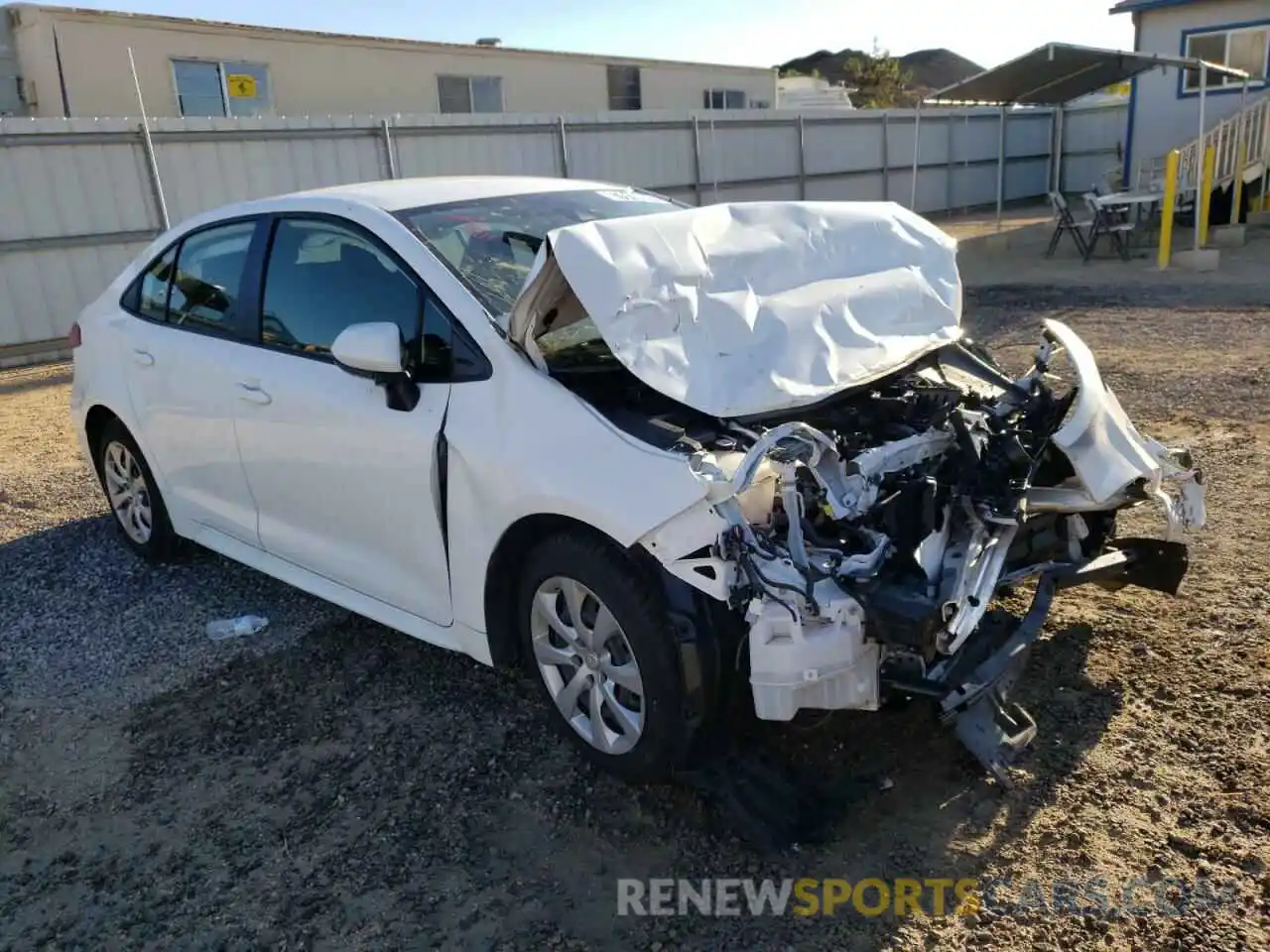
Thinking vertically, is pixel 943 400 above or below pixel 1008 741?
above

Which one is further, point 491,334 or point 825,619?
point 491,334

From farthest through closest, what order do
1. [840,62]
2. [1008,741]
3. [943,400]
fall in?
[840,62]
[943,400]
[1008,741]

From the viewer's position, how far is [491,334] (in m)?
3.29

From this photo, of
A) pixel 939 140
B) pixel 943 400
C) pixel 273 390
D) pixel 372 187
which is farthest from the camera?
pixel 939 140

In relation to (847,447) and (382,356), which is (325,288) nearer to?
(382,356)

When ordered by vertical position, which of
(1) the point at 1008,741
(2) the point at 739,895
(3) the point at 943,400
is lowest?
(2) the point at 739,895

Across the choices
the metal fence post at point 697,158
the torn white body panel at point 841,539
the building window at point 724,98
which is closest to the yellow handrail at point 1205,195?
the metal fence post at point 697,158

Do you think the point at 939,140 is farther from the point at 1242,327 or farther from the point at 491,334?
the point at 491,334

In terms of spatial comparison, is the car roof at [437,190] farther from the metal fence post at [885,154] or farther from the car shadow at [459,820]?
the metal fence post at [885,154]

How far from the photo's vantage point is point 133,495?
5145mm

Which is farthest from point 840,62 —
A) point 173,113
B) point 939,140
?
point 173,113

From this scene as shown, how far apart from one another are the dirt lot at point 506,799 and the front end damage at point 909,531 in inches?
13.9

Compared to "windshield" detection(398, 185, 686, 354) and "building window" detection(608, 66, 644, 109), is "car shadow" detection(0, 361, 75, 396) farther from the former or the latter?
"building window" detection(608, 66, 644, 109)

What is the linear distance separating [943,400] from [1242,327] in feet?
24.4
